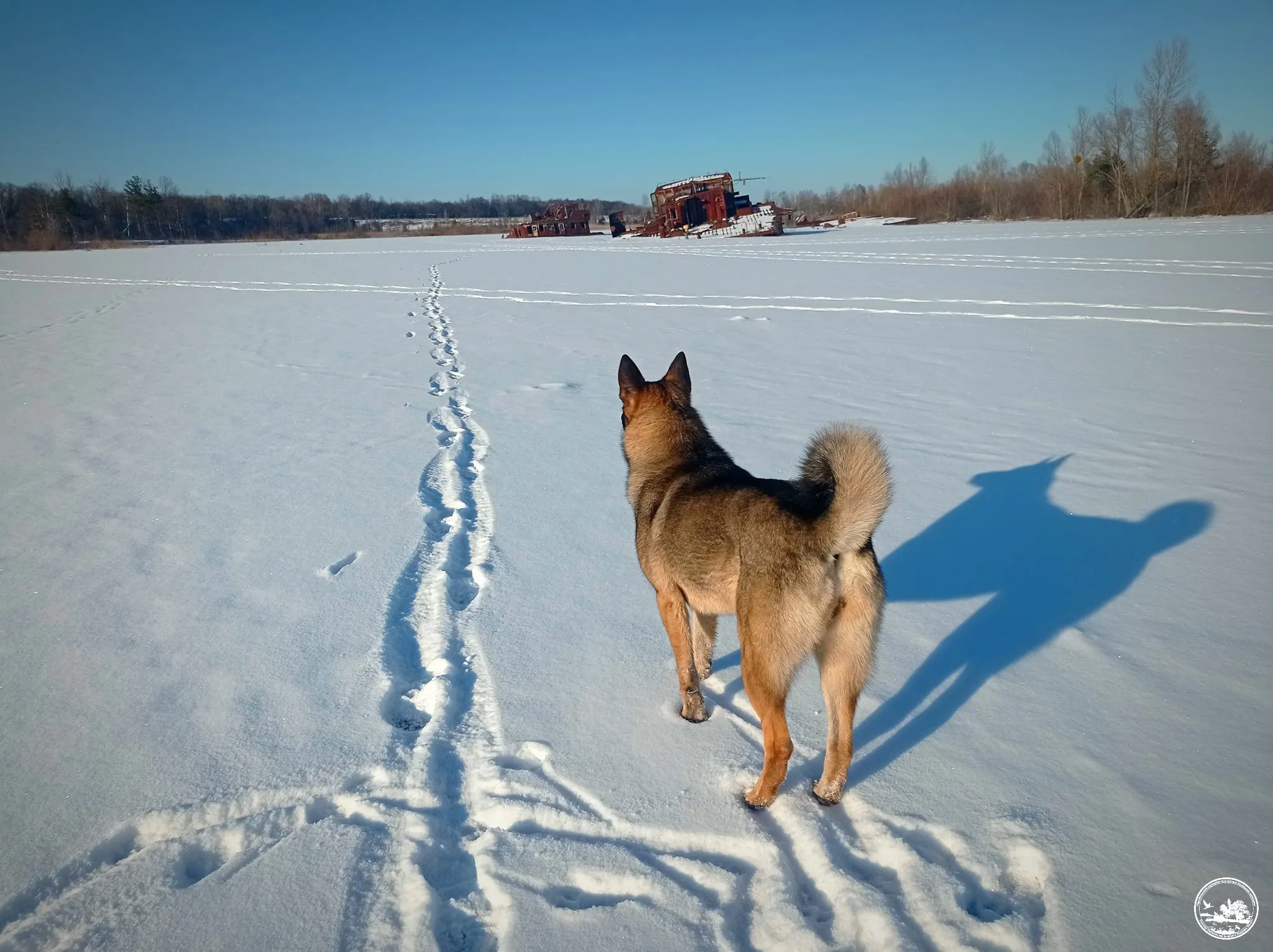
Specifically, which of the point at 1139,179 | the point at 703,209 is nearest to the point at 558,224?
the point at 703,209

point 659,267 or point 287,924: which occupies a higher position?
point 659,267

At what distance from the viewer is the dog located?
87.9 inches

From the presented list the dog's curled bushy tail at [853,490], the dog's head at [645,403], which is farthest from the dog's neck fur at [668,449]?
the dog's curled bushy tail at [853,490]

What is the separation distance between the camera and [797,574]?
2.30 meters

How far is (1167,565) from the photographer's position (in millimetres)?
3918

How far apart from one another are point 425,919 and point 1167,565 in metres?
4.26

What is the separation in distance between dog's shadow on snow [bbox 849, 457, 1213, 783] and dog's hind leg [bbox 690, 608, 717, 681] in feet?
2.44

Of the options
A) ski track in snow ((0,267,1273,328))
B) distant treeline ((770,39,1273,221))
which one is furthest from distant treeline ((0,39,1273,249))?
ski track in snow ((0,267,1273,328))

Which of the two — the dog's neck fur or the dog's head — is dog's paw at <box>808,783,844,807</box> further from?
the dog's head

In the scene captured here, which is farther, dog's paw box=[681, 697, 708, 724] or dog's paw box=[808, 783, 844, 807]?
dog's paw box=[681, 697, 708, 724]

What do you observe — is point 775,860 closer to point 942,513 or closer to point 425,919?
point 425,919

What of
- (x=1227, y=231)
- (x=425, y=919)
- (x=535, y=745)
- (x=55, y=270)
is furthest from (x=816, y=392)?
(x=55, y=270)

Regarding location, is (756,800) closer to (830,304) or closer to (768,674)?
(768,674)

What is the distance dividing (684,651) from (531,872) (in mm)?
1062
